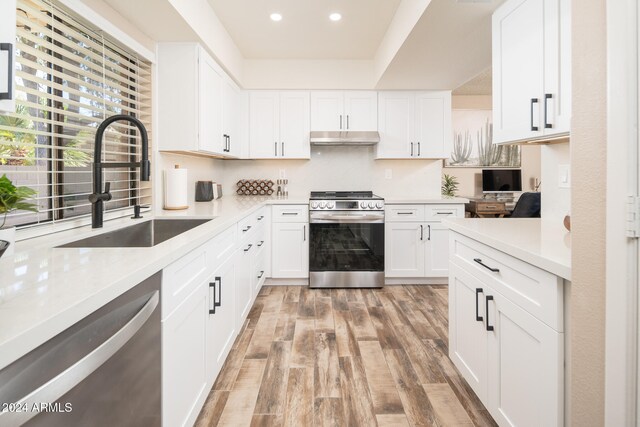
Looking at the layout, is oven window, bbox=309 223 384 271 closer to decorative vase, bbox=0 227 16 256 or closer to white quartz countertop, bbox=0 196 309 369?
white quartz countertop, bbox=0 196 309 369

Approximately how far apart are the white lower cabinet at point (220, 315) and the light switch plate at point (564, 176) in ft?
6.24

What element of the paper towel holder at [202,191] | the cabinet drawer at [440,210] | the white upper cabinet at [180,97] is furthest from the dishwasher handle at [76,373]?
the cabinet drawer at [440,210]

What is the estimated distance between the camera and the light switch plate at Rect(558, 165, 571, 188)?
1.92 meters


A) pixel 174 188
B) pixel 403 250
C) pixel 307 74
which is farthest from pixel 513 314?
pixel 307 74

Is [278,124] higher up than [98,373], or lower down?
higher up

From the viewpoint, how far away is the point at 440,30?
2484 millimetres

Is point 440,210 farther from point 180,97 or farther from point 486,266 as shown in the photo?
point 180,97

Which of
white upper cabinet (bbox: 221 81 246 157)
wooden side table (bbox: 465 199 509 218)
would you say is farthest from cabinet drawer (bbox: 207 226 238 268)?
wooden side table (bbox: 465 199 509 218)

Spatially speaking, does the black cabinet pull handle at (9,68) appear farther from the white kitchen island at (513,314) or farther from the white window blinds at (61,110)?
the white kitchen island at (513,314)

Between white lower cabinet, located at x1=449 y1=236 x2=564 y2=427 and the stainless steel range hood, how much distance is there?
2.20 metres

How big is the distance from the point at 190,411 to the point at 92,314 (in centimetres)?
93

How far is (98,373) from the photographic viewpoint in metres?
0.81

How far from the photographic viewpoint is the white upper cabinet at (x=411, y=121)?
4176mm

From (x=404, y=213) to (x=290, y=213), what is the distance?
3.98 feet
